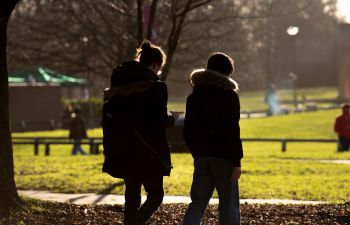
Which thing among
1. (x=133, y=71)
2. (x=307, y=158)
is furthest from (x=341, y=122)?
(x=133, y=71)

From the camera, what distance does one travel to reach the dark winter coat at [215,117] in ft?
23.3

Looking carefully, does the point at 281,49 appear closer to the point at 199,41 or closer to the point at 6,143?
the point at 199,41

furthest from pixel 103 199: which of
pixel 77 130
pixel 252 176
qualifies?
pixel 77 130

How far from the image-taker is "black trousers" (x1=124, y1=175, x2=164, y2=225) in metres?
7.29

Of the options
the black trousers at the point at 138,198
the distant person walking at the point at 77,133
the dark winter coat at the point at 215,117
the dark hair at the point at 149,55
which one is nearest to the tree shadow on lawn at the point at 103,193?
the black trousers at the point at 138,198

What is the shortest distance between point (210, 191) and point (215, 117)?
689 millimetres

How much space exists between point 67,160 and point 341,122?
7964 millimetres

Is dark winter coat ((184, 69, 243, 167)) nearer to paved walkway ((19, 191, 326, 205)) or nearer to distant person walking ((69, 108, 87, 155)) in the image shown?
paved walkway ((19, 191, 326, 205))

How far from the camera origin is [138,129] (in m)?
7.17

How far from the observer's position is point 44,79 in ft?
124

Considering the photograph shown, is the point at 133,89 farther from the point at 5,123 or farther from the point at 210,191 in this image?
the point at 5,123

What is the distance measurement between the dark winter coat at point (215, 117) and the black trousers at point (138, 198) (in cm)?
45

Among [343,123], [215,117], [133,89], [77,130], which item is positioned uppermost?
[343,123]

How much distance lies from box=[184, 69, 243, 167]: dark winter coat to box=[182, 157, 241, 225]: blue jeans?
116mm
